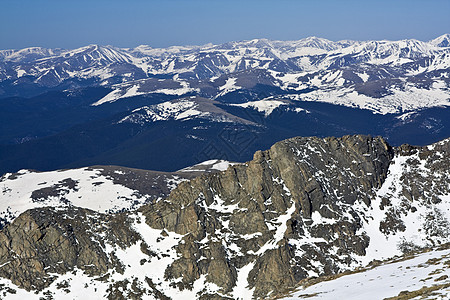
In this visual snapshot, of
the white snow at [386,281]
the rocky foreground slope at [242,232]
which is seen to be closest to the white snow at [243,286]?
the rocky foreground slope at [242,232]

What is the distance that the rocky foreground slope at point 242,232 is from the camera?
511 feet

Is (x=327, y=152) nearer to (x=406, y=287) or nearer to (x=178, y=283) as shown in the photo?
(x=178, y=283)

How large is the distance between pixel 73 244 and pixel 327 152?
99795 millimetres

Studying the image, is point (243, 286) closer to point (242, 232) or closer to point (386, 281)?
point (242, 232)

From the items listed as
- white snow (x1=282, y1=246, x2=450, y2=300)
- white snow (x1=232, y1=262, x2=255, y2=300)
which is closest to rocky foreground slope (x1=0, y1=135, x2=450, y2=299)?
white snow (x1=232, y1=262, x2=255, y2=300)

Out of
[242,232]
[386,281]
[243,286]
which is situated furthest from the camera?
[242,232]

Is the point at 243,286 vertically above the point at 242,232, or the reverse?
the point at 242,232

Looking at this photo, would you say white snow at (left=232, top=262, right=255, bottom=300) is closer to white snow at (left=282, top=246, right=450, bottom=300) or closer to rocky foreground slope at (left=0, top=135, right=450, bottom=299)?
rocky foreground slope at (left=0, top=135, right=450, bottom=299)

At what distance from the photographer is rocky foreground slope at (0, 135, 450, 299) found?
511 feet

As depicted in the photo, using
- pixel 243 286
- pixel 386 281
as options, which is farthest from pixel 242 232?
pixel 386 281

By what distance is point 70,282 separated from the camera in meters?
155

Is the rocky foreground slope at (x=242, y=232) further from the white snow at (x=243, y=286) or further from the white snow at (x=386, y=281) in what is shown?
the white snow at (x=386, y=281)

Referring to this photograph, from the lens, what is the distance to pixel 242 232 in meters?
172

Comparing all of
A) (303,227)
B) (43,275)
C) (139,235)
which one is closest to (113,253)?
(139,235)
